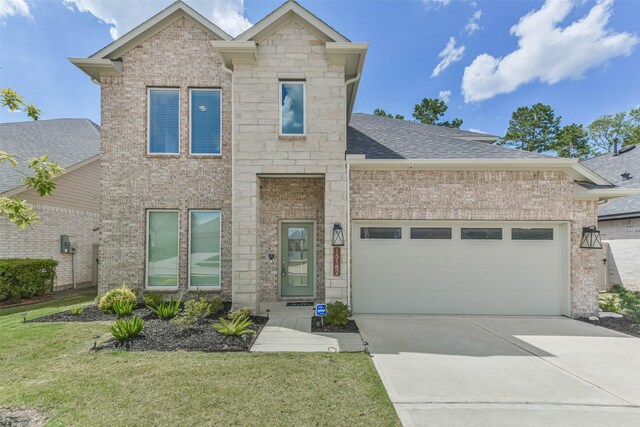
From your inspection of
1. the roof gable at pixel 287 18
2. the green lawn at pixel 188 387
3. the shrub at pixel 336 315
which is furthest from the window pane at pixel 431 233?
the roof gable at pixel 287 18

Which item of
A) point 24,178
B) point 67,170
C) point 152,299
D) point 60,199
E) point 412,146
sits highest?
point 412,146

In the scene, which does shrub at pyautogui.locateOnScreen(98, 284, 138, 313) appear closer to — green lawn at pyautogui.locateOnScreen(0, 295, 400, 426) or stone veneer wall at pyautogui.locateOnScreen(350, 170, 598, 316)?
green lawn at pyautogui.locateOnScreen(0, 295, 400, 426)

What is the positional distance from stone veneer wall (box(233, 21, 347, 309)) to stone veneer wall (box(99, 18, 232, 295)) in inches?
52.4

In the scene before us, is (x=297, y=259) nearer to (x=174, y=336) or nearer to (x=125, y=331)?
(x=174, y=336)

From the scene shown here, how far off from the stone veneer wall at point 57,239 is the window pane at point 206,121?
6.54 m

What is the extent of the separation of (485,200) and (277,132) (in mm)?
5617

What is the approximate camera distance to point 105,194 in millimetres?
8141

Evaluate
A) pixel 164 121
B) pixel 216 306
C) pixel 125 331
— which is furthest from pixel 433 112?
pixel 125 331

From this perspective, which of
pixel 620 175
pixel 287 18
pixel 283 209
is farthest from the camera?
pixel 620 175

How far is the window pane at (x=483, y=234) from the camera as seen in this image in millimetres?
7629

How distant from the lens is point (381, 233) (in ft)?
25.1

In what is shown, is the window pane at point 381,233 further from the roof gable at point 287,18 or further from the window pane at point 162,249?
the window pane at point 162,249

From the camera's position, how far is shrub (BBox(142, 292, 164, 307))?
726 centimetres

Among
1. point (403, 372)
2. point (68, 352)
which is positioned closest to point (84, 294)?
point (68, 352)
